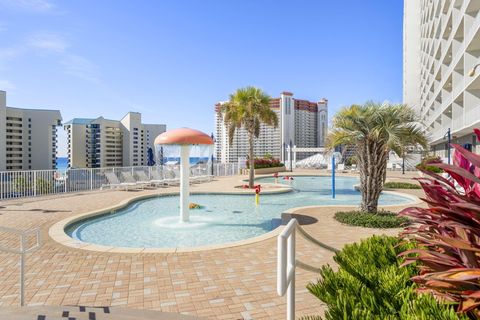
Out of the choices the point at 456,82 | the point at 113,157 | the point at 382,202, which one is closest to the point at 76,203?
the point at 382,202

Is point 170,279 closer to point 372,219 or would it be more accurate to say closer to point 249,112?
point 372,219

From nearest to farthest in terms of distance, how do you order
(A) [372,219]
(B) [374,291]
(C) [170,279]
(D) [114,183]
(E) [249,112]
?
(B) [374,291], (C) [170,279], (A) [372,219], (D) [114,183], (E) [249,112]

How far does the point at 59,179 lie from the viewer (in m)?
14.4

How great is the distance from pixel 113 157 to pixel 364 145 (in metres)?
88.3

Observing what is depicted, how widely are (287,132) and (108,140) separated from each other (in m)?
50.2

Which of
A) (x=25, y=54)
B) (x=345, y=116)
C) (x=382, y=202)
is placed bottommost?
(x=382, y=202)

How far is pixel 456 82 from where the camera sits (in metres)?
26.6

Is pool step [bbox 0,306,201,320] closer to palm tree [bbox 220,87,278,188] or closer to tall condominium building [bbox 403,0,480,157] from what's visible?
tall condominium building [bbox 403,0,480,157]

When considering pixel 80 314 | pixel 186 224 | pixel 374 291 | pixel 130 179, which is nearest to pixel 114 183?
pixel 130 179

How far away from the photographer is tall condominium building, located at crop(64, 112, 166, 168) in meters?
82.9

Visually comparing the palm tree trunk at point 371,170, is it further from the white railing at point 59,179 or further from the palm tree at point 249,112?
the white railing at point 59,179

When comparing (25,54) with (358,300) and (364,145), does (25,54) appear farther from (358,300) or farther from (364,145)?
(358,300)

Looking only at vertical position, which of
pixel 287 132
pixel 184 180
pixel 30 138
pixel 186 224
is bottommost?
pixel 186 224

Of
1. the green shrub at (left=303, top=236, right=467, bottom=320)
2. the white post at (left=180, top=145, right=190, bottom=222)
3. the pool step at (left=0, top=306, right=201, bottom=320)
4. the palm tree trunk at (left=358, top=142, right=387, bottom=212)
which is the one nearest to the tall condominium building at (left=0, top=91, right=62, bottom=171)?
the white post at (left=180, top=145, right=190, bottom=222)
